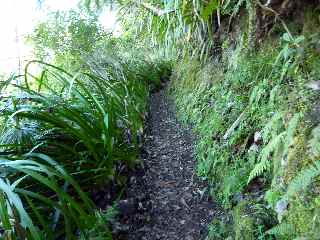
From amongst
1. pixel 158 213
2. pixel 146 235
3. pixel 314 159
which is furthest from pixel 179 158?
pixel 314 159

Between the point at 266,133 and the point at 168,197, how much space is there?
1.06 m

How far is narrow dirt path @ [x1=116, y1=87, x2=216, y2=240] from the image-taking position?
258cm

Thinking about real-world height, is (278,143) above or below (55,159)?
above

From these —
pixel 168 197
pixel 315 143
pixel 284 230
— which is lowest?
pixel 168 197

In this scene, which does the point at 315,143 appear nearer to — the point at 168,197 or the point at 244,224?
the point at 244,224

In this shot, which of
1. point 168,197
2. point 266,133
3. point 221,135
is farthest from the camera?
point 221,135

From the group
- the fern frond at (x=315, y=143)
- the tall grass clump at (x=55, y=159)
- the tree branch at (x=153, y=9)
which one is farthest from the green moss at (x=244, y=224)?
the tree branch at (x=153, y=9)

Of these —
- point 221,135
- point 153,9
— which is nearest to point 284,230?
point 221,135

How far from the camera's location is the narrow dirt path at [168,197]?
2585mm

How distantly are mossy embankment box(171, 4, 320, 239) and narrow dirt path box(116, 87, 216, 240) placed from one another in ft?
0.48

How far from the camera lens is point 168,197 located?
3004 mm

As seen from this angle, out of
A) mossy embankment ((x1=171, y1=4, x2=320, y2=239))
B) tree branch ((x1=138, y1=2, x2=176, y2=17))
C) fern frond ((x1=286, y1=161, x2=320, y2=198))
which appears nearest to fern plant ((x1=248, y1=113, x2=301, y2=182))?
mossy embankment ((x1=171, y1=4, x2=320, y2=239))

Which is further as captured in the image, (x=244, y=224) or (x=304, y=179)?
(x=244, y=224)

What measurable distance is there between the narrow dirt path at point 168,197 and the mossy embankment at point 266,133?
5.8 inches
